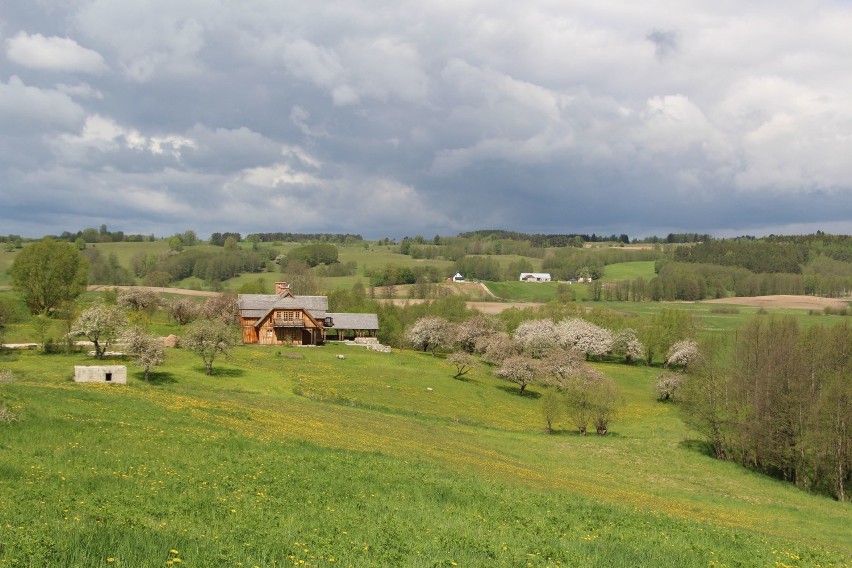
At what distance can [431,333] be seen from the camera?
4242 inches

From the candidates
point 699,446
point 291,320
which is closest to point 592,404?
point 699,446

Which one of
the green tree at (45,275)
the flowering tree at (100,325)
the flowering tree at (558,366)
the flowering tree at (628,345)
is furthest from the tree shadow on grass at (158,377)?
the flowering tree at (628,345)

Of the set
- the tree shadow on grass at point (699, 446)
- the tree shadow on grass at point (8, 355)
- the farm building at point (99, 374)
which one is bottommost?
the tree shadow on grass at point (699, 446)

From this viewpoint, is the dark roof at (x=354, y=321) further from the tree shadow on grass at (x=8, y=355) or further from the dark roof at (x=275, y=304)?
the tree shadow on grass at (x=8, y=355)

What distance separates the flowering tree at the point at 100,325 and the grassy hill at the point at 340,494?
10875 millimetres

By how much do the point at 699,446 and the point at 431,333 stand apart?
5620cm

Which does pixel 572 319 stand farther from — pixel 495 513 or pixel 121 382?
pixel 495 513

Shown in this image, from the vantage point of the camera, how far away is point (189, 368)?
2518 inches

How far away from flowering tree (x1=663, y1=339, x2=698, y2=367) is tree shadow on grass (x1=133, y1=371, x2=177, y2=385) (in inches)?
3280

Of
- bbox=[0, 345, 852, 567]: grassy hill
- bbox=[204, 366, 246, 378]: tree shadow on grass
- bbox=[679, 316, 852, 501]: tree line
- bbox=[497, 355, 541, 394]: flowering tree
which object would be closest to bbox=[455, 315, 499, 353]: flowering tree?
bbox=[497, 355, 541, 394]: flowering tree

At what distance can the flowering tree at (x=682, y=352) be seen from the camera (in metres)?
108

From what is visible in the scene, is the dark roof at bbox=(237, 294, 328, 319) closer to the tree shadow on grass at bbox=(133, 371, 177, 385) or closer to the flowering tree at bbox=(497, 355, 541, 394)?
the flowering tree at bbox=(497, 355, 541, 394)

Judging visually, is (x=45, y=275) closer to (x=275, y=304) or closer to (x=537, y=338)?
(x=275, y=304)

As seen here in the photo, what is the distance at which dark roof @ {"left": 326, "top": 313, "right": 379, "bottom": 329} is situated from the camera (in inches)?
4267
